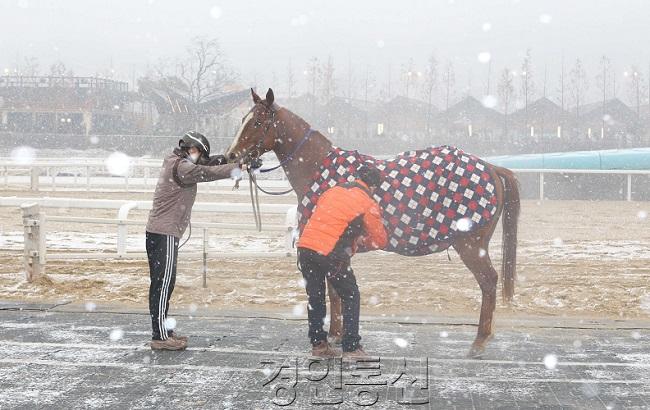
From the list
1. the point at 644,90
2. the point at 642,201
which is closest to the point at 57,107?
the point at 642,201

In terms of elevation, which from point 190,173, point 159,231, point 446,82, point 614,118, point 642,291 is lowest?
point 642,291

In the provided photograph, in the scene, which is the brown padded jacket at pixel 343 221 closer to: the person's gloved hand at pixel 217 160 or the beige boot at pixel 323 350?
the beige boot at pixel 323 350

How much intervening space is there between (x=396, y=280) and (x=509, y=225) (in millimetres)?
3272

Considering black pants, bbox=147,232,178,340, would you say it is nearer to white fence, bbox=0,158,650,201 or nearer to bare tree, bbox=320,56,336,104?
white fence, bbox=0,158,650,201

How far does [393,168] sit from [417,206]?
35 centimetres

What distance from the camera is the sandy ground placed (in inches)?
327

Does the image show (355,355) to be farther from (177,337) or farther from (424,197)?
(177,337)

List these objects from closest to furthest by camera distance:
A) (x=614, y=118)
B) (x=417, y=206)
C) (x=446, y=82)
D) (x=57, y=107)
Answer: (x=417, y=206) < (x=57, y=107) < (x=614, y=118) < (x=446, y=82)

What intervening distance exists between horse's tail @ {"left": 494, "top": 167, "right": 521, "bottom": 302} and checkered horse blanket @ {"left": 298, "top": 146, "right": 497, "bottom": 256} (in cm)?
48

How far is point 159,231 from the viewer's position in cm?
596

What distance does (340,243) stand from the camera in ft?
18.1

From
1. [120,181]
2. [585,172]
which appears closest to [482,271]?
[585,172]

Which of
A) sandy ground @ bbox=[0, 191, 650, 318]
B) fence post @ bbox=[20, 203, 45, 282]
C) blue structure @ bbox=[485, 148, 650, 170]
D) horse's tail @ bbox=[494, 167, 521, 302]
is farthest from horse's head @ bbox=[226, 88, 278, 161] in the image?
blue structure @ bbox=[485, 148, 650, 170]

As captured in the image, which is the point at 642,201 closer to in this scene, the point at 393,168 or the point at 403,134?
the point at 393,168
